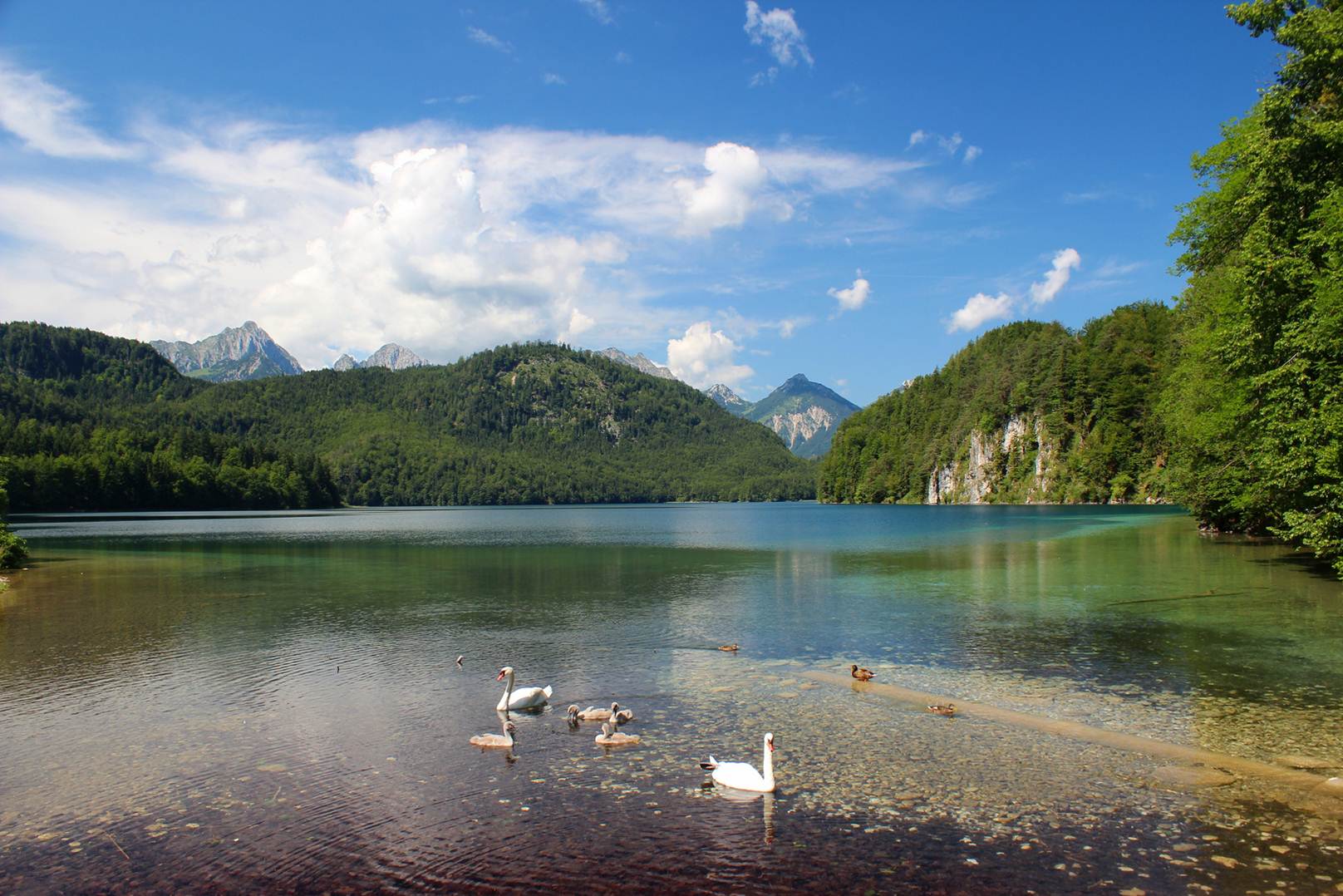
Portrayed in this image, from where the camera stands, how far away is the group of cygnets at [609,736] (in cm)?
1391

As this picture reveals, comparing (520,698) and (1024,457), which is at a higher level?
(1024,457)

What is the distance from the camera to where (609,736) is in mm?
16797

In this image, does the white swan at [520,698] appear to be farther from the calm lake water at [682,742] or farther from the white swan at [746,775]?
the white swan at [746,775]

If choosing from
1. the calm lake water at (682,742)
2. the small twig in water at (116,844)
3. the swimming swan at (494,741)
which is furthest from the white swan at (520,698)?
the small twig in water at (116,844)

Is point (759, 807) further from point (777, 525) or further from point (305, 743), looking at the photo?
point (777, 525)

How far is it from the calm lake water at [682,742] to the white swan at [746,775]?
0.34m

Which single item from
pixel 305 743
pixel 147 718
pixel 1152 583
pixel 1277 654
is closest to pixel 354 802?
pixel 305 743

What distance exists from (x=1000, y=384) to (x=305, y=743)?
201326 mm

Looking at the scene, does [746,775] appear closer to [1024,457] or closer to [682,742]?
[682,742]

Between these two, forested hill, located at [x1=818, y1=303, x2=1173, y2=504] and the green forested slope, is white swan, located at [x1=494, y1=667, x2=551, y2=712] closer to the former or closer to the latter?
the green forested slope

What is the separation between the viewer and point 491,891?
10578 millimetres

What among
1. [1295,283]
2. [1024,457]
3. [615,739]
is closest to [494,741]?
[615,739]

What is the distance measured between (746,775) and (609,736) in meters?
3.87

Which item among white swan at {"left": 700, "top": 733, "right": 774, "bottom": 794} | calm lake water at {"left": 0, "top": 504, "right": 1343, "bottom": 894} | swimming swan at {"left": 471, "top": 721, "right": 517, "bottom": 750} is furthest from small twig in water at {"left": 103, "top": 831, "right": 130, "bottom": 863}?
white swan at {"left": 700, "top": 733, "right": 774, "bottom": 794}
